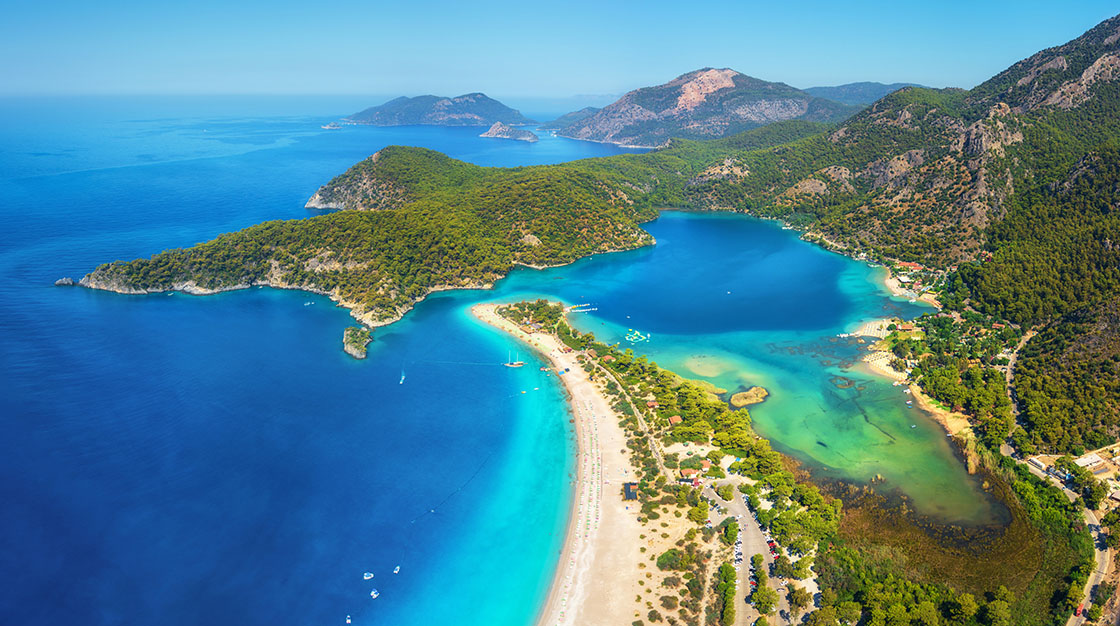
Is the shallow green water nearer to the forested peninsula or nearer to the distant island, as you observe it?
the distant island

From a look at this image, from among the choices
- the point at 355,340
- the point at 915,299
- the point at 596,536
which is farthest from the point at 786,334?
the point at 355,340

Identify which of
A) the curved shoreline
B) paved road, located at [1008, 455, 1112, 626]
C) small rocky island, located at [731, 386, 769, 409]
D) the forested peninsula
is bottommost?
the curved shoreline

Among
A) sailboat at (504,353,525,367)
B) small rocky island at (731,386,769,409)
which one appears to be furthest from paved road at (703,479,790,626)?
sailboat at (504,353,525,367)

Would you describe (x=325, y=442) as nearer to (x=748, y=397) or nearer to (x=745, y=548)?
(x=745, y=548)

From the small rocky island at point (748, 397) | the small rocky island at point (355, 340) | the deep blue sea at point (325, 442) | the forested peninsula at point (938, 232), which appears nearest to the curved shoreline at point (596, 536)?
the deep blue sea at point (325, 442)

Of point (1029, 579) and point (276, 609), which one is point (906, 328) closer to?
point (1029, 579)

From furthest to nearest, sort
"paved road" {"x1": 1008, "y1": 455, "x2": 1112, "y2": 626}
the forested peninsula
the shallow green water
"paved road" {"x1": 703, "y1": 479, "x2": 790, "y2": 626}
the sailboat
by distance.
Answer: the sailboat < the forested peninsula < the shallow green water < "paved road" {"x1": 1008, "y1": 455, "x2": 1112, "y2": 626} < "paved road" {"x1": 703, "y1": 479, "x2": 790, "y2": 626}
